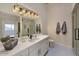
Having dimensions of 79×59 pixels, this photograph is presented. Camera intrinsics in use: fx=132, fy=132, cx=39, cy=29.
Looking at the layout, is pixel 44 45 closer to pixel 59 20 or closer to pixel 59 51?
pixel 59 51

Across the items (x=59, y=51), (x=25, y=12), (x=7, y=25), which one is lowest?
(x=59, y=51)

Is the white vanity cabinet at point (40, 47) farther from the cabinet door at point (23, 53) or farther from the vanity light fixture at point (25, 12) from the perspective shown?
the vanity light fixture at point (25, 12)

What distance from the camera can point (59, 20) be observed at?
2.50 meters

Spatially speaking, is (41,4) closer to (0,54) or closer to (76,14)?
(76,14)

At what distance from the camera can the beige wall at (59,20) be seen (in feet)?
8.12

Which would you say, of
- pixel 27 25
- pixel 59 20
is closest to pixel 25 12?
pixel 27 25

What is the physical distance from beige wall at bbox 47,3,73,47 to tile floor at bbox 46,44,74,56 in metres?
0.09

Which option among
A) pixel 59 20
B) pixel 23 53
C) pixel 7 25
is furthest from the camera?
pixel 59 20

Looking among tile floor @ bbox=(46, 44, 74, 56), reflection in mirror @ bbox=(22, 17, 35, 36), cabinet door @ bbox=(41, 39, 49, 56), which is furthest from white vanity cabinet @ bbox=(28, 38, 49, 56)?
reflection in mirror @ bbox=(22, 17, 35, 36)

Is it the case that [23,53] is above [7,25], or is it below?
below

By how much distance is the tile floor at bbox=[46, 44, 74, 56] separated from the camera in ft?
7.84

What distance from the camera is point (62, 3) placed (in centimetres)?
229

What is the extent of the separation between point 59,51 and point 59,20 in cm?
59

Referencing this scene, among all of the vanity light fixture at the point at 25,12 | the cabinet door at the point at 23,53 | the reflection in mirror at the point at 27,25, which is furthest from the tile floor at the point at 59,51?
the vanity light fixture at the point at 25,12
